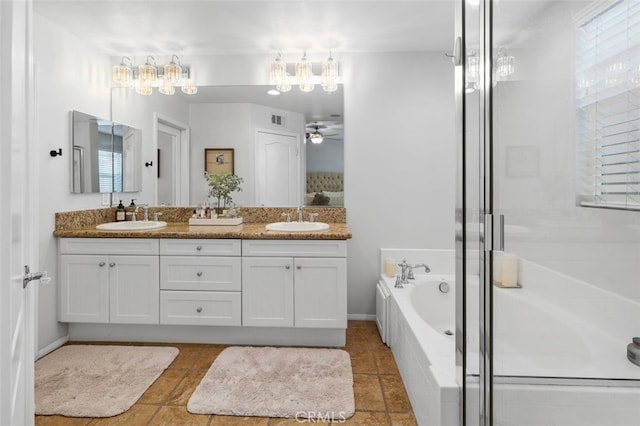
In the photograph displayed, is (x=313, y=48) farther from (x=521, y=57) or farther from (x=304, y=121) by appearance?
(x=521, y=57)

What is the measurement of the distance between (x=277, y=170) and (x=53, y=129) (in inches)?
66.0

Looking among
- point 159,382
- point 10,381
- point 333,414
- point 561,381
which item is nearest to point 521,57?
point 561,381

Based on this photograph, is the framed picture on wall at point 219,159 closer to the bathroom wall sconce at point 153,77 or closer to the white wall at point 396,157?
the bathroom wall sconce at point 153,77

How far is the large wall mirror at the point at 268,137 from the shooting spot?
3230 millimetres

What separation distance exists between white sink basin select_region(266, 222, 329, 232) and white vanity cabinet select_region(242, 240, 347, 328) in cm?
17

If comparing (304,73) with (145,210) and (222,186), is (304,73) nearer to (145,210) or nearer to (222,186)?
(222,186)

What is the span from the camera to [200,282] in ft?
8.81

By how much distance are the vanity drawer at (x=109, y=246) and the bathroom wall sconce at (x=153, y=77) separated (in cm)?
138

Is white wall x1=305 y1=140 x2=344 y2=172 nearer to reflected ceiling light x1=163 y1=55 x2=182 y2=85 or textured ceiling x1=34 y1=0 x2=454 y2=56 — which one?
textured ceiling x1=34 y1=0 x2=454 y2=56

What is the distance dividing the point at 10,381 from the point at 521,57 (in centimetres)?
158

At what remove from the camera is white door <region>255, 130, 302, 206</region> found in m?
3.24

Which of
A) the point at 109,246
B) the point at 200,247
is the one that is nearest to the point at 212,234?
the point at 200,247

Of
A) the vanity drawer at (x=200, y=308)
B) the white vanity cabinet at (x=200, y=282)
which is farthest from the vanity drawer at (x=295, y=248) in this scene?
the vanity drawer at (x=200, y=308)

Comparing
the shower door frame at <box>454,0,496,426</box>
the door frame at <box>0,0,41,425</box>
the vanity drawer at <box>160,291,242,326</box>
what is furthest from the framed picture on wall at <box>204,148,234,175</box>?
the shower door frame at <box>454,0,496,426</box>
